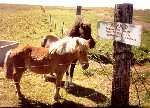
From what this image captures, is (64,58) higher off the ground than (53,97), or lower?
higher

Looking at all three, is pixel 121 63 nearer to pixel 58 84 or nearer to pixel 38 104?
pixel 58 84

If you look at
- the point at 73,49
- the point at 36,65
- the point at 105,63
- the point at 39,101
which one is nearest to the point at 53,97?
the point at 39,101

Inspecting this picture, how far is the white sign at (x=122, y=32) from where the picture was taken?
6.93 metres

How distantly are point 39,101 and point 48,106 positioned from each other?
18.8 inches

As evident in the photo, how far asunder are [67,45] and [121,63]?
165 cm

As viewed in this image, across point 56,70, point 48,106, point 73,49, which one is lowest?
point 48,106

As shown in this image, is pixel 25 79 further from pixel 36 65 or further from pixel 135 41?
pixel 135 41

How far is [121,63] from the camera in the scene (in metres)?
7.76

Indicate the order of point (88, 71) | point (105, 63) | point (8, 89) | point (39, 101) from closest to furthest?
1. point (39, 101)
2. point (8, 89)
3. point (88, 71)
4. point (105, 63)

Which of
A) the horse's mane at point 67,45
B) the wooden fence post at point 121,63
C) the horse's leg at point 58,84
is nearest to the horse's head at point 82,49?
the horse's mane at point 67,45

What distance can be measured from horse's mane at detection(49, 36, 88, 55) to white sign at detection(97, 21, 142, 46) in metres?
0.62

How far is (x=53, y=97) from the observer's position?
30.1 ft

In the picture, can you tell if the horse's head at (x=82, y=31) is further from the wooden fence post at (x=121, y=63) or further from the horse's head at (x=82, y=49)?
the wooden fence post at (x=121, y=63)

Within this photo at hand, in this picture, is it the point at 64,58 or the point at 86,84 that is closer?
the point at 64,58
